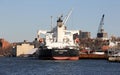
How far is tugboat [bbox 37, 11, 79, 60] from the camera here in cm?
15588

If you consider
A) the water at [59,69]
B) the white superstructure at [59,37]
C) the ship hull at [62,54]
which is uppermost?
the white superstructure at [59,37]

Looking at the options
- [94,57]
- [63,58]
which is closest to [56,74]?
[63,58]

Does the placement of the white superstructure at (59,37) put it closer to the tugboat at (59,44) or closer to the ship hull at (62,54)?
the tugboat at (59,44)

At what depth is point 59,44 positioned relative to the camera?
6432 inches

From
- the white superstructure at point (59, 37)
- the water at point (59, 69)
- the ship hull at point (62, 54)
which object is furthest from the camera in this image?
the white superstructure at point (59, 37)

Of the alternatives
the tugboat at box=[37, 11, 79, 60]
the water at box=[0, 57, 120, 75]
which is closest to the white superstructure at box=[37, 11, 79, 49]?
the tugboat at box=[37, 11, 79, 60]

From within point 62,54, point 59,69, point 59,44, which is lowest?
point 59,69

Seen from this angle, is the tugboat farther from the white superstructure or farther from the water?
the water

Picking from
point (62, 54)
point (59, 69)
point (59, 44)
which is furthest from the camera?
point (59, 44)

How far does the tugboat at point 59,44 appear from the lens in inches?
6137

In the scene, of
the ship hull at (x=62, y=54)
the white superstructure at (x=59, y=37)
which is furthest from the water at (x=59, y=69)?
the white superstructure at (x=59, y=37)

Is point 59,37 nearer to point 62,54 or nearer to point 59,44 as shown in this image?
point 59,44

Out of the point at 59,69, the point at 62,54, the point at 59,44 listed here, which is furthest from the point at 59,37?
the point at 59,69

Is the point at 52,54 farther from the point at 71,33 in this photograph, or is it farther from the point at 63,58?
the point at 71,33
